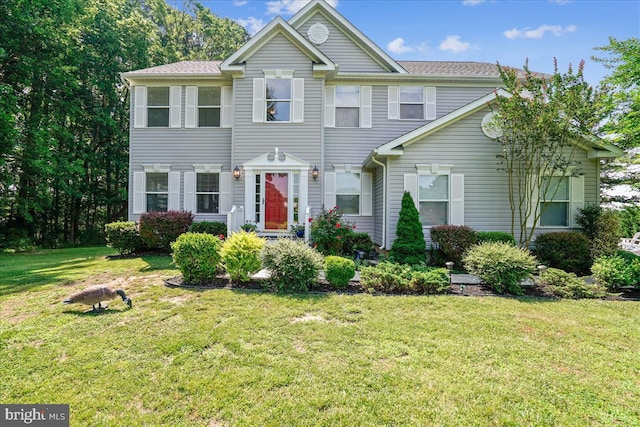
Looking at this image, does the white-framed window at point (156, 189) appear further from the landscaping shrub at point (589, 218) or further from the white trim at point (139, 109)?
the landscaping shrub at point (589, 218)

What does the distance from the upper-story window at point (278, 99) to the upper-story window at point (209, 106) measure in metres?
2.08

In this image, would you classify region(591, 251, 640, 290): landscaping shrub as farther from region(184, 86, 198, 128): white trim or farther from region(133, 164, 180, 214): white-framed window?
region(184, 86, 198, 128): white trim

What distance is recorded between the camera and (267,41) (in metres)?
10.2

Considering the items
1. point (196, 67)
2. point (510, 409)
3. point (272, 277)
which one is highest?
point (196, 67)

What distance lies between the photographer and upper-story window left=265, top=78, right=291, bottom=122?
Result: 10336 mm

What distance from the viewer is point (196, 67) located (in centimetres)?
1169

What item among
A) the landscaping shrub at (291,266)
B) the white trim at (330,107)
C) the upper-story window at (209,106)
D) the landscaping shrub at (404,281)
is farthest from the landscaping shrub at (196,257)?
the white trim at (330,107)

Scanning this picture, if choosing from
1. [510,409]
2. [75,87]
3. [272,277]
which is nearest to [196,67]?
[75,87]

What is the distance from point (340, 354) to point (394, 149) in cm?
652

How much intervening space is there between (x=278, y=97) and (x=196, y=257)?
22.2ft

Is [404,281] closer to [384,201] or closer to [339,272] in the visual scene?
[339,272]

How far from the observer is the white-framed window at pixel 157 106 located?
1098 cm

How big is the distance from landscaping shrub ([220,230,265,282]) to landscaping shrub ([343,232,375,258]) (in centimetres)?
378

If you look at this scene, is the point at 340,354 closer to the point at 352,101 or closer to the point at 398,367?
the point at 398,367
